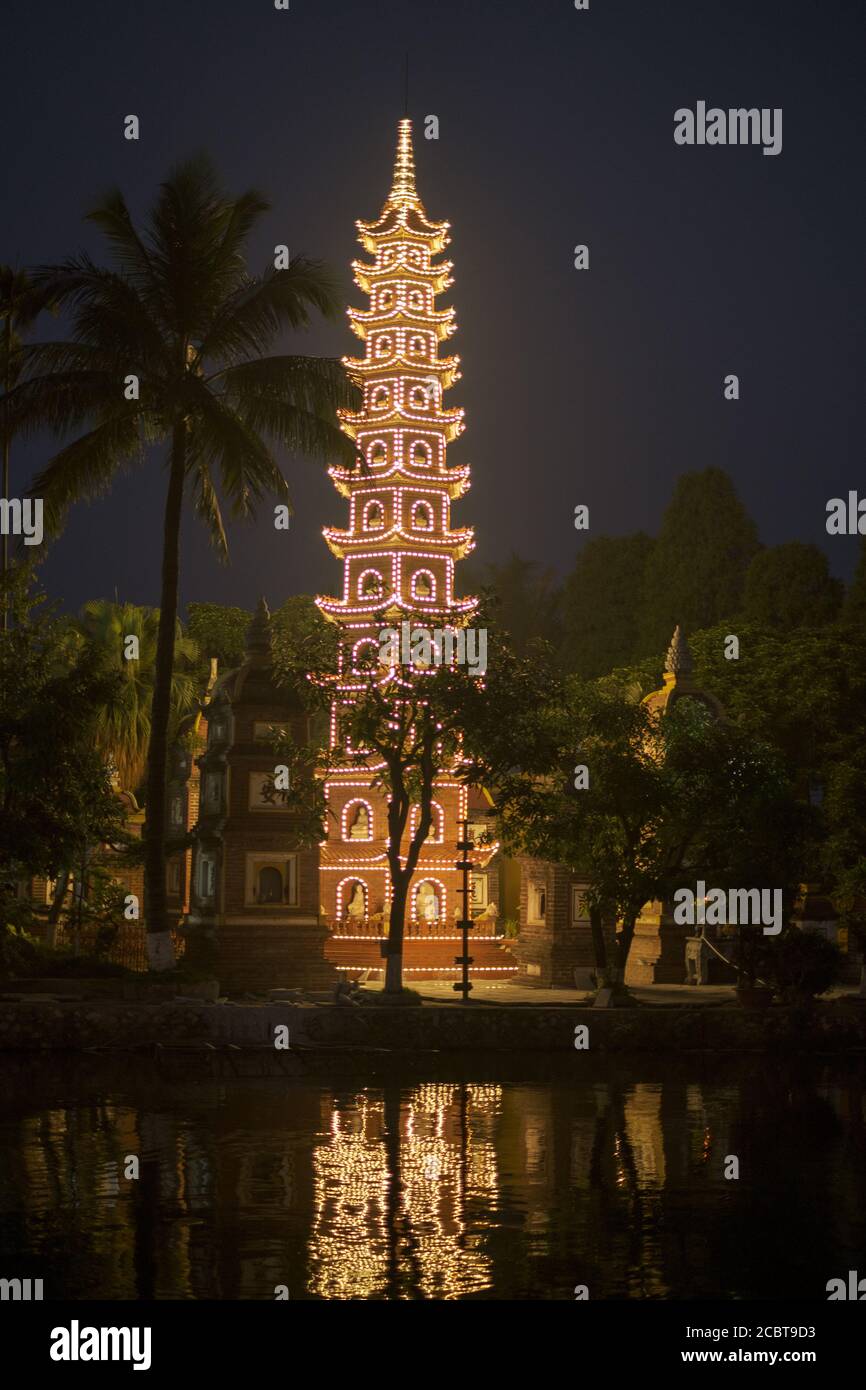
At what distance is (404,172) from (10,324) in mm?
23929

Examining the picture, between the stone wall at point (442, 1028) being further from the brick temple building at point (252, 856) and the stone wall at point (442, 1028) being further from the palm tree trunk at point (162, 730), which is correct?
the brick temple building at point (252, 856)

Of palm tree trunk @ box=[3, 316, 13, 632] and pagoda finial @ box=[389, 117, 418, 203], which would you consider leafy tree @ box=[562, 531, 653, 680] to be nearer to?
pagoda finial @ box=[389, 117, 418, 203]

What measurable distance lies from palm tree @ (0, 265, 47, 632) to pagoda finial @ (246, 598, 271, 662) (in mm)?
7844

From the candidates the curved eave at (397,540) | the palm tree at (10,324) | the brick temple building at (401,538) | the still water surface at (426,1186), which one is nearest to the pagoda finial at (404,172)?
the brick temple building at (401,538)

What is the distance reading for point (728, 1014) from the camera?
31.9 metres

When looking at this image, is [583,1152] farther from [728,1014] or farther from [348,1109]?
[728,1014]

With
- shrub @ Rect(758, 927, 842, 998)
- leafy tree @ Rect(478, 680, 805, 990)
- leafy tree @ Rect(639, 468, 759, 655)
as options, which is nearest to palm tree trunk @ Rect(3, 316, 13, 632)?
leafy tree @ Rect(478, 680, 805, 990)

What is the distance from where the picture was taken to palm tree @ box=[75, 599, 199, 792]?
4438 centimetres

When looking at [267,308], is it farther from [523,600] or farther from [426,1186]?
[523,600]

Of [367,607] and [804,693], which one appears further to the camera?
[804,693]

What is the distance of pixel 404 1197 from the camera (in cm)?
1684

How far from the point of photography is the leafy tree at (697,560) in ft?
248

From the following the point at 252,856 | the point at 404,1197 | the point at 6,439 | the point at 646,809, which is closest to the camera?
the point at 404,1197

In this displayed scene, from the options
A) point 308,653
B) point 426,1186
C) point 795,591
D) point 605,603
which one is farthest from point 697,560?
point 426,1186
